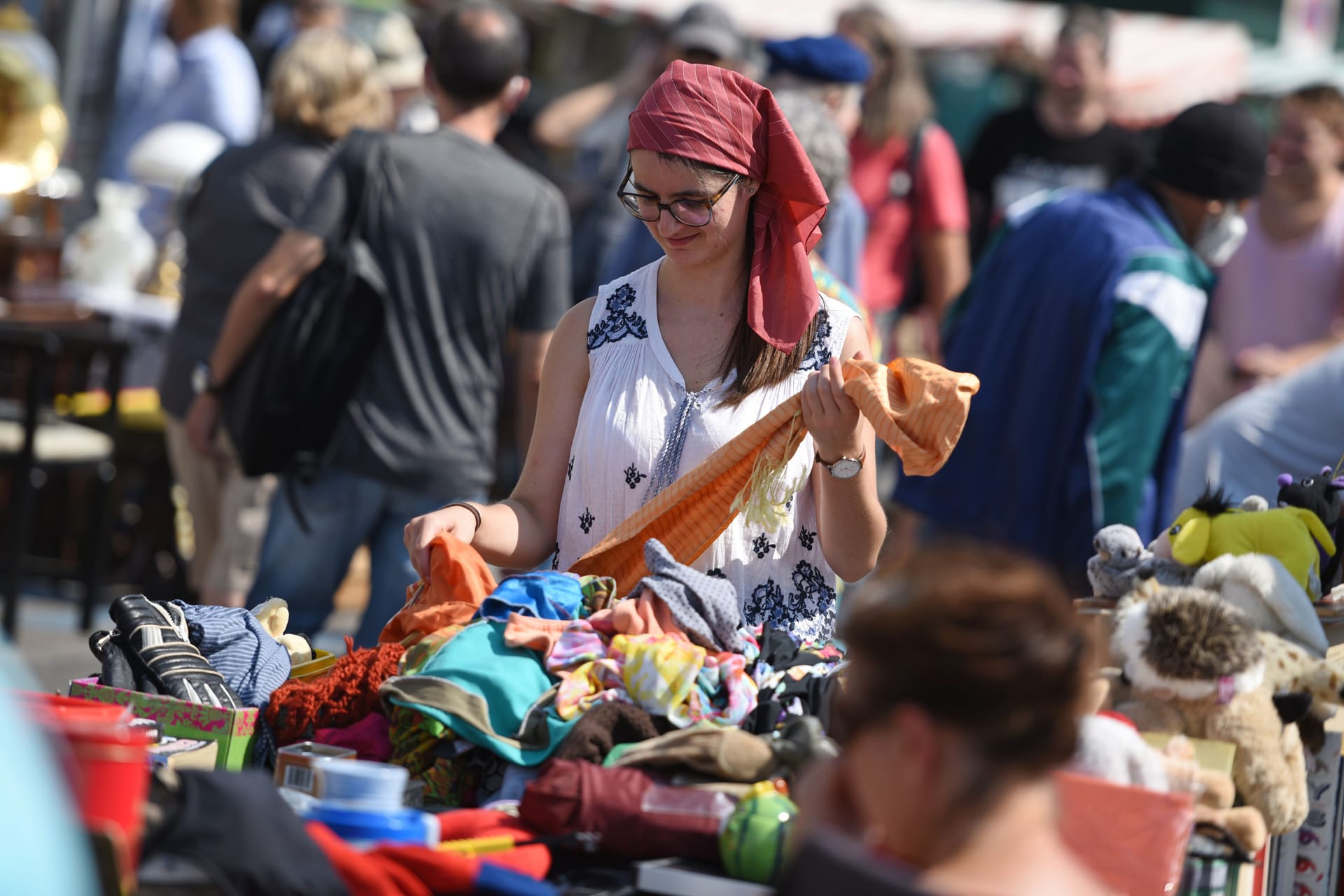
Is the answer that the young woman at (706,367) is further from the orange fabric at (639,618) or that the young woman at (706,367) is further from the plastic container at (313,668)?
the orange fabric at (639,618)

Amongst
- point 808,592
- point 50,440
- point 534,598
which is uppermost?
point 534,598

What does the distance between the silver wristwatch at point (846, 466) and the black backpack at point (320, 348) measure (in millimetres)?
2132

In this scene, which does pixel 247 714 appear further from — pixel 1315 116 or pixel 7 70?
pixel 7 70

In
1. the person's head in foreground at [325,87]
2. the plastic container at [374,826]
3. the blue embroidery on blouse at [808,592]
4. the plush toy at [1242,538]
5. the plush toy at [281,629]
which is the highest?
the person's head in foreground at [325,87]

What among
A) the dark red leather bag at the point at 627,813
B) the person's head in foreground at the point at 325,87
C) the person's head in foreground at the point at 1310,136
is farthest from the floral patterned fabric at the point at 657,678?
the person's head in foreground at the point at 1310,136

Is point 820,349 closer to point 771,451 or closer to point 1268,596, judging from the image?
point 771,451

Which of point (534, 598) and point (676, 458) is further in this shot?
point (676, 458)

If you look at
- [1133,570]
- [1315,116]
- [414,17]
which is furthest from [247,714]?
[414,17]

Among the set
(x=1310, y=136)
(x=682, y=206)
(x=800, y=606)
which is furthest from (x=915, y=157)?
(x=800, y=606)

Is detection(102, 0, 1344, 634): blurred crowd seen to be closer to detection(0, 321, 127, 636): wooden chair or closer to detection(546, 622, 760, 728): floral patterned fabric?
detection(0, 321, 127, 636): wooden chair

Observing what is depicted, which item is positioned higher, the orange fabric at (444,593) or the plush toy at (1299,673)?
the plush toy at (1299,673)

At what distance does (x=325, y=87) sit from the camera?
521 cm

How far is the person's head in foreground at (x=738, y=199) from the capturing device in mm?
2760

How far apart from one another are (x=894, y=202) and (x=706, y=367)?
3.91m
